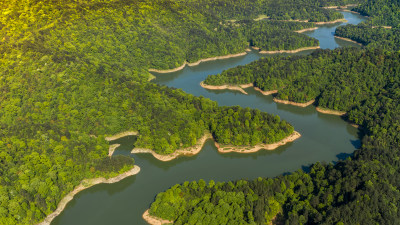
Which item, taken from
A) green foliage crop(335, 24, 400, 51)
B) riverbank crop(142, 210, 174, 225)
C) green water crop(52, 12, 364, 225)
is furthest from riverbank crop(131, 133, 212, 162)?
green foliage crop(335, 24, 400, 51)

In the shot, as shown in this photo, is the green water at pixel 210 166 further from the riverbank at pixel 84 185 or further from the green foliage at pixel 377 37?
the green foliage at pixel 377 37

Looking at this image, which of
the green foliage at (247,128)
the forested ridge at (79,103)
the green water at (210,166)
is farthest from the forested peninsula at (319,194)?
the forested ridge at (79,103)

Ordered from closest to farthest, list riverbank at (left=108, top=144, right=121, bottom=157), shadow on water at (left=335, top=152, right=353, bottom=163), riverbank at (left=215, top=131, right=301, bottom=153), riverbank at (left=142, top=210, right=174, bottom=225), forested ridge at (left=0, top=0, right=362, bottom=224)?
1. riverbank at (left=142, top=210, right=174, bottom=225)
2. forested ridge at (left=0, top=0, right=362, bottom=224)
3. shadow on water at (left=335, top=152, right=353, bottom=163)
4. riverbank at (left=108, top=144, right=121, bottom=157)
5. riverbank at (left=215, top=131, right=301, bottom=153)

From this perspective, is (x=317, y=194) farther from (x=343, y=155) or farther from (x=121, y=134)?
(x=121, y=134)

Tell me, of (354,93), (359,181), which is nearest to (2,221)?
(359,181)

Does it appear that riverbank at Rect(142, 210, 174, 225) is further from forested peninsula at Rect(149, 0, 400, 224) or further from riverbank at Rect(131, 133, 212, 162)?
riverbank at Rect(131, 133, 212, 162)

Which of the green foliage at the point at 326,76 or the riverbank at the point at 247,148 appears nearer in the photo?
the riverbank at the point at 247,148
